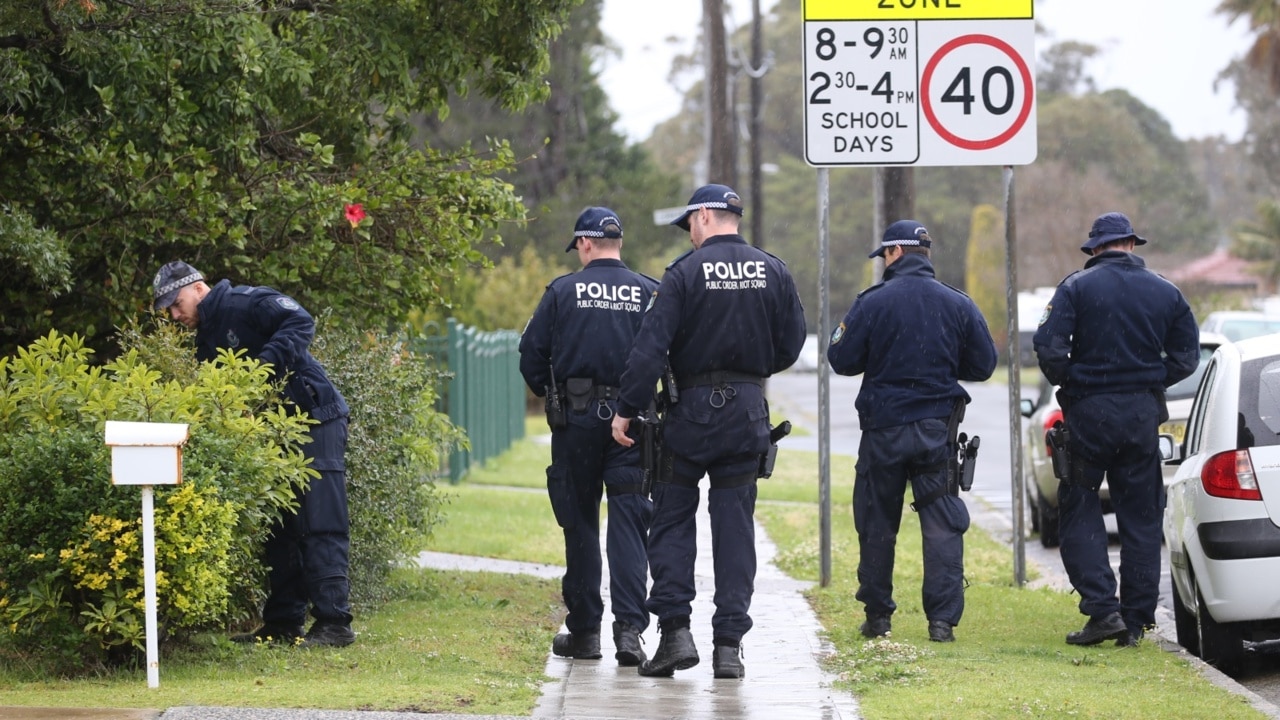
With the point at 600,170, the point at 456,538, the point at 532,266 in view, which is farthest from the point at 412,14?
the point at 600,170

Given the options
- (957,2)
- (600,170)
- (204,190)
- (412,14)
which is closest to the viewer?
(204,190)

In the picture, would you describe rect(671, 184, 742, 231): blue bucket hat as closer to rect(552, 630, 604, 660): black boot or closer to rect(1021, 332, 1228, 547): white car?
rect(552, 630, 604, 660): black boot

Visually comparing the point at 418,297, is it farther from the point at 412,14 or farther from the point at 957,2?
the point at 957,2

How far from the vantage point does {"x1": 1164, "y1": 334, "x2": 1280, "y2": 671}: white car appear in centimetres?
738

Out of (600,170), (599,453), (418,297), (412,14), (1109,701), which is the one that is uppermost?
(600,170)

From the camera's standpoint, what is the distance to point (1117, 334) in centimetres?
832

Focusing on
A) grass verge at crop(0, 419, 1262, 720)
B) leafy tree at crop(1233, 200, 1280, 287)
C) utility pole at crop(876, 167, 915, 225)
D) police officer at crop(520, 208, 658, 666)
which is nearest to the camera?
grass verge at crop(0, 419, 1262, 720)

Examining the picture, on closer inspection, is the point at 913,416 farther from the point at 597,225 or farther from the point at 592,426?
the point at 597,225

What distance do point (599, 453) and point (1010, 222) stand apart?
12.4 ft

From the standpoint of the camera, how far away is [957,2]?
1030 cm

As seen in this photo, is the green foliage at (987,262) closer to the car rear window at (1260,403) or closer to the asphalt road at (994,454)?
the asphalt road at (994,454)

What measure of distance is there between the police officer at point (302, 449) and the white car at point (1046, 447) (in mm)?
6134

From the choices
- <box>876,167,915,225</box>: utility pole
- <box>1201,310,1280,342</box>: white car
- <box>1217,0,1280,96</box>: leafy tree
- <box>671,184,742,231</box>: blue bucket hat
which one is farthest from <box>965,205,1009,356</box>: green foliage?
<box>671,184,742,231</box>: blue bucket hat

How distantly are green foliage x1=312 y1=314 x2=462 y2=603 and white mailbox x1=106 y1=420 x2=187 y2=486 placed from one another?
2.33 m
